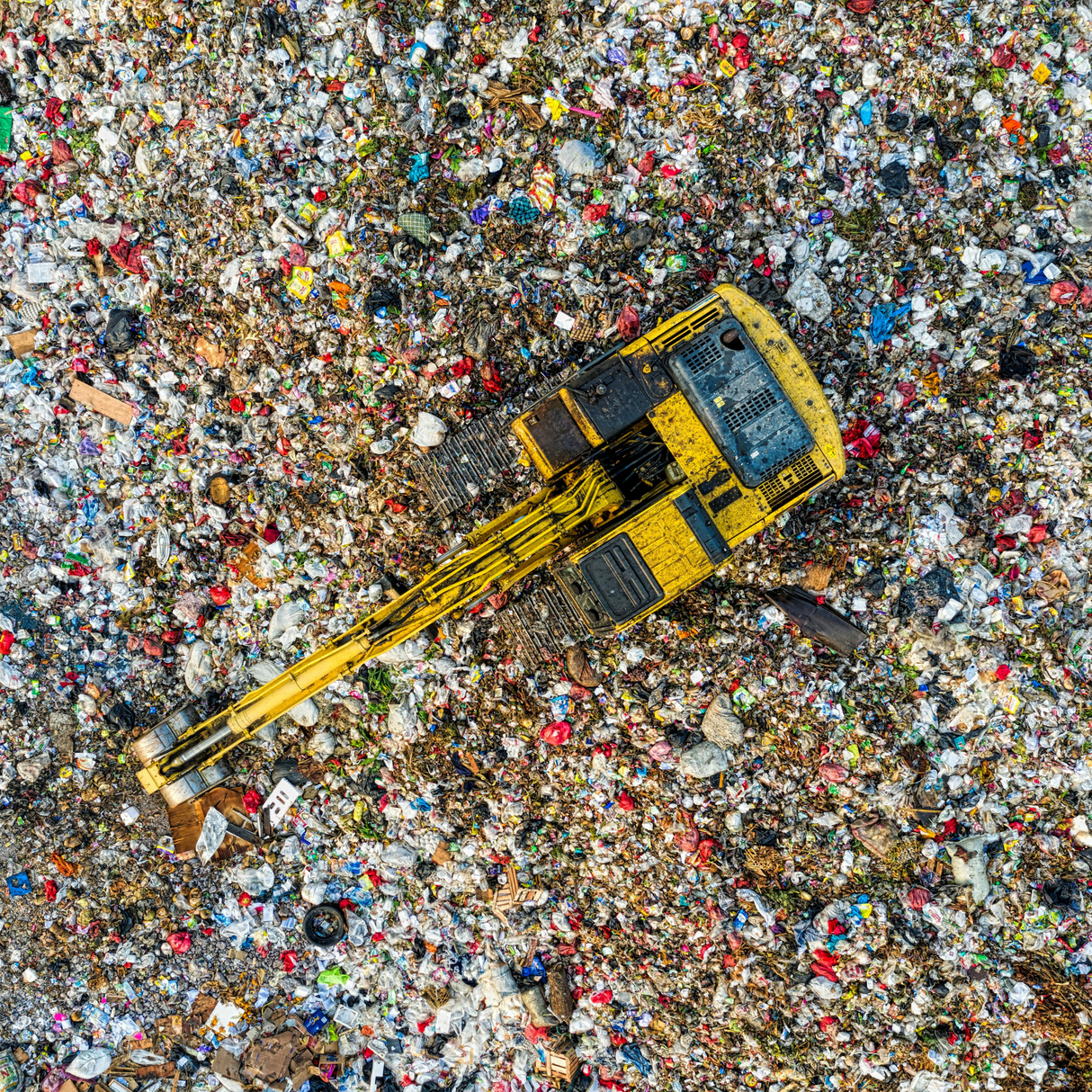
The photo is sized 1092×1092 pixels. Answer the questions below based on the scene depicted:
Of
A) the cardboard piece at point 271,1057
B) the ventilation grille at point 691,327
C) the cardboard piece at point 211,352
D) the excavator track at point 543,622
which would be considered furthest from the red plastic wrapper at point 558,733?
the cardboard piece at point 211,352

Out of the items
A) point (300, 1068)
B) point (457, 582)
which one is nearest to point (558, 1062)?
point (300, 1068)

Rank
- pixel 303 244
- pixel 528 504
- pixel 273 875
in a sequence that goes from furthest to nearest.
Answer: pixel 273 875 < pixel 303 244 < pixel 528 504

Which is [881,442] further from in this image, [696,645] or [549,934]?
[549,934]

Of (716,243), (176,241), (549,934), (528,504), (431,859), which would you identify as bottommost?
(549,934)

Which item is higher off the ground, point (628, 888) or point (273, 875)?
point (273, 875)

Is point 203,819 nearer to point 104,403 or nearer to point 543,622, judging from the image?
point 543,622

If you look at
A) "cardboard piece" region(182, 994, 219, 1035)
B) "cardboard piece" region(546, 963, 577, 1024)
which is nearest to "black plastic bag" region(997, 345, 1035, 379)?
"cardboard piece" region(546, 963, 577, 1024)

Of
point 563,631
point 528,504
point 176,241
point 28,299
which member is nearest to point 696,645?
point 563,631
